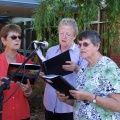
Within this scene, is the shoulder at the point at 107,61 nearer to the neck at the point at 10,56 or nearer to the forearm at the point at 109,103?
the forearm at the point at 109,103

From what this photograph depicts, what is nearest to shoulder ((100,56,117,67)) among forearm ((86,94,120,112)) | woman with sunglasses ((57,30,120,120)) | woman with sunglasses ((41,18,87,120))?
woman with sunglasses ((57,30,120,120))

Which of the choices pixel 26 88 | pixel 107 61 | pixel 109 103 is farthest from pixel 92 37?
pixel 26 88

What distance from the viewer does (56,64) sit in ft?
9.05

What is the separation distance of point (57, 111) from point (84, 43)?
3.58ft

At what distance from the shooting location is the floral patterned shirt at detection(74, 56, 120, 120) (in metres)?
2.34

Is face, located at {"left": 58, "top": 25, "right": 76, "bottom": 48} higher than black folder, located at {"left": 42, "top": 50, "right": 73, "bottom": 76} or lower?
higher

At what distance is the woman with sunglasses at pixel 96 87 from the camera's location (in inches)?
91.7

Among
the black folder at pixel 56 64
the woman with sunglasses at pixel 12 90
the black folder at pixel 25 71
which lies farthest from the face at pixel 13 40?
the black folder at pixel 56 64

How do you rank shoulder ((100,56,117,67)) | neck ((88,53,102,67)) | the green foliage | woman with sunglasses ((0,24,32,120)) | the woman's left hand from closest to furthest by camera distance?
shoulder ((100,56,117,67))
neck ((88,53,102,67))
the woman's left hand
woman with sunglasses ((0,24,32,120))
the green foliage

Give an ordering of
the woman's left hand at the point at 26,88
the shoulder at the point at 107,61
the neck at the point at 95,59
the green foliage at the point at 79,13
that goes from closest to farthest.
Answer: the shoulder at the point at 107,61 → the neck at the point at 95,59 → the woman's left hand at the point at 26,88 → the green foliage at the point at 79,13

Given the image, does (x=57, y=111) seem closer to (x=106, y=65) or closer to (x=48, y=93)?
(x=48, y=93)

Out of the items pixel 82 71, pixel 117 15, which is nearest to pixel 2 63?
pixel 82 71

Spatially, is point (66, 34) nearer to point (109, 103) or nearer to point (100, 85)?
point (100, 85)

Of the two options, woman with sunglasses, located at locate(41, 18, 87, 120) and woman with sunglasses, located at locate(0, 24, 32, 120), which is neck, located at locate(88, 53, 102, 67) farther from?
woman with sunglasses, located at locate(0, 24, 32, 120)
